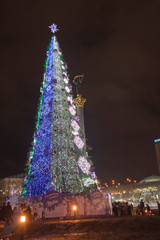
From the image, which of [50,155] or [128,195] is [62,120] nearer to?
[50,155]

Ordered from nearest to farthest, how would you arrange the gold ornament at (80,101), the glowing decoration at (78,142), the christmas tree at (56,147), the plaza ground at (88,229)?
the plaza ground at (88,229) < the christmas tree at (56,147) < the glowing decoration at (78,142) < the gold ornament at (80,101)

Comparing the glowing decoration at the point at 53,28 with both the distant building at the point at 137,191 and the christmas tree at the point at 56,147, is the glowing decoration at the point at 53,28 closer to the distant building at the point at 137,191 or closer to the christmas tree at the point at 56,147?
the christmas tree at the point at 56,147

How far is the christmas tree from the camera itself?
16.8 m

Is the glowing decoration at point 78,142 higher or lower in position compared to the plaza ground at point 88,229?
higher

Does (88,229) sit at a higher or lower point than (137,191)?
lower

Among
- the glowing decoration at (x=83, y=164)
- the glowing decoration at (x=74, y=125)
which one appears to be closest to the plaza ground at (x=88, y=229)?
the glowing decoration at (x=83, y=164)

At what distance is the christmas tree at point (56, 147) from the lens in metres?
16.8

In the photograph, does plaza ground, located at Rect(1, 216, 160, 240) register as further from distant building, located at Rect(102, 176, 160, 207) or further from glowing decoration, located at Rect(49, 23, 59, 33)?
distant building, located at Rect(102, 176, 160, 207)

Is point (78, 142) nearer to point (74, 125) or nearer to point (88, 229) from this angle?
point (74, 125)

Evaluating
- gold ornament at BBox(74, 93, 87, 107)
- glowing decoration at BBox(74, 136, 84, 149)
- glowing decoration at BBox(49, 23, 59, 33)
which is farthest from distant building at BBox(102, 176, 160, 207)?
glowing decoration at BBox(49, 23, 59, 33)

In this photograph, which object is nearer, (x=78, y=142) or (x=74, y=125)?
(x=78, y=142)

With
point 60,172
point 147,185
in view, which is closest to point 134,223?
point 60,172

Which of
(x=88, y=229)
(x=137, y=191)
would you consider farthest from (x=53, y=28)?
(x=137, y=191)

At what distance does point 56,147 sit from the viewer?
17672 mm
